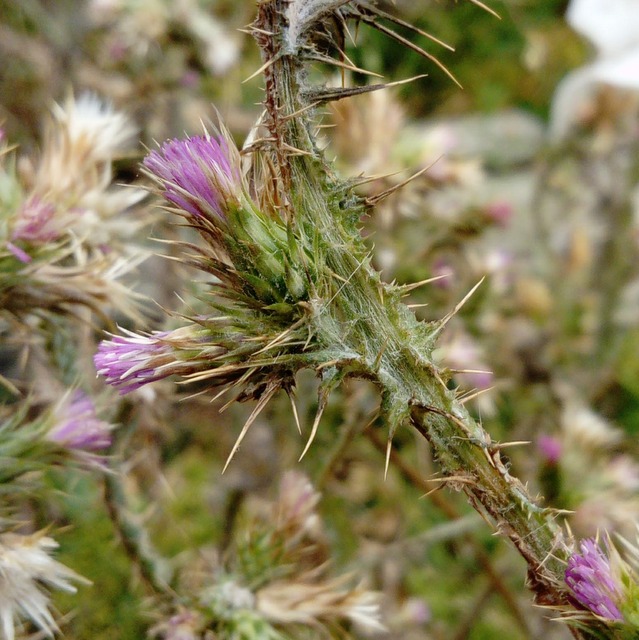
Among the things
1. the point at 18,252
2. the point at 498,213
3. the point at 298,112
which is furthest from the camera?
the point at 498,213

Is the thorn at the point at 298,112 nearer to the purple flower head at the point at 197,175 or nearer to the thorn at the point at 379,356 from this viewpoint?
the purple flower head at the point at 197,175

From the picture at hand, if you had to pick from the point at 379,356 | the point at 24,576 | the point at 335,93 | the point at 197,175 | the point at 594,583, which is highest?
the point at 335,93

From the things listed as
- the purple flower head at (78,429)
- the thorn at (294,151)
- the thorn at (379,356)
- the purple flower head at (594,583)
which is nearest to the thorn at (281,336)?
the thorn at (379,356)

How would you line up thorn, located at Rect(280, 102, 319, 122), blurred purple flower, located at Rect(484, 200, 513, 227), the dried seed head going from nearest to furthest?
1. thorn, located at Rect(280, 102, 319, 122)
2. the dried seed head
3. blurred purple flower, located at Rect(484, 200, 513, 227)

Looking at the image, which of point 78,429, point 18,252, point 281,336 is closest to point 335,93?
point 281,336

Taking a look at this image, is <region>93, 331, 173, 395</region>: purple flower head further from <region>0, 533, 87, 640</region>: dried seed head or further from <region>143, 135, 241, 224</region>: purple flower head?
<region>0, 533, 87, 640</region>: dried seed head

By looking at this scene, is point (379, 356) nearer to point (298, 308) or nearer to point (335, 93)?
point (298, 308)

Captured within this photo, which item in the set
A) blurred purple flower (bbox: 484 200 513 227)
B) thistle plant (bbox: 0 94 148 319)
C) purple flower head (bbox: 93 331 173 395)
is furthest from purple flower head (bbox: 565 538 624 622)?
blurred purple flower (bbox: 484 200 513 227)

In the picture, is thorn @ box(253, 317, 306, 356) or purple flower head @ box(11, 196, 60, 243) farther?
purple flower head @ box(11, 196, 60, 243)
